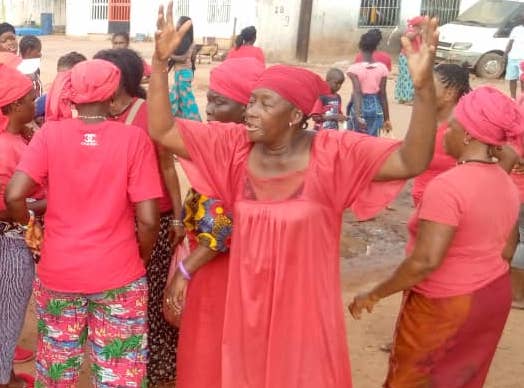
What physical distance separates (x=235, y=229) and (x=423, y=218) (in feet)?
2.31

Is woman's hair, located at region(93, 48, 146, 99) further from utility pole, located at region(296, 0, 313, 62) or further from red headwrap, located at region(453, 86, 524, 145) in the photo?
utility pole, located at region(296, 0, 313, 62)

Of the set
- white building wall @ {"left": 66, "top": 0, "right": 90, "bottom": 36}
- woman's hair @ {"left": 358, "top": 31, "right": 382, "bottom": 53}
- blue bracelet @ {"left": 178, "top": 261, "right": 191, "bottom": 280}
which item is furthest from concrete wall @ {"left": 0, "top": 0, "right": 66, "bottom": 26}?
blue bracelet @ {"left": 178, "top": 261, "right": 191, "bottom": 280}

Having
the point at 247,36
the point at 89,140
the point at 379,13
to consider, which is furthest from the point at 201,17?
the point at 89,140

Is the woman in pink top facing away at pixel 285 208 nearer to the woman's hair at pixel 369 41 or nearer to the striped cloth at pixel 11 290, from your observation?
the striped cloth at pixel 11 290

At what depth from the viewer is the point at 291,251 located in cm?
250

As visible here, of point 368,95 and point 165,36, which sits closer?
point 165,36

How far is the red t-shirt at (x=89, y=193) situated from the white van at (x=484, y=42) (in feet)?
54.1

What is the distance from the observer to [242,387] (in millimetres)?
2670

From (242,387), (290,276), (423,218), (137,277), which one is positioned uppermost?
(423,218)

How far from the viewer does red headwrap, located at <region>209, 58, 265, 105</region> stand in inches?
117

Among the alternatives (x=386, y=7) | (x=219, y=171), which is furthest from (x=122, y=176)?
(x=386, y=7)

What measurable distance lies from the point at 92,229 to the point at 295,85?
1.01 metres

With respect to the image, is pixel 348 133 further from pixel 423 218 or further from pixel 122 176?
pixel 122 176

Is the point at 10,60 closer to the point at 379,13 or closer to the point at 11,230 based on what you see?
the point at 11,230
